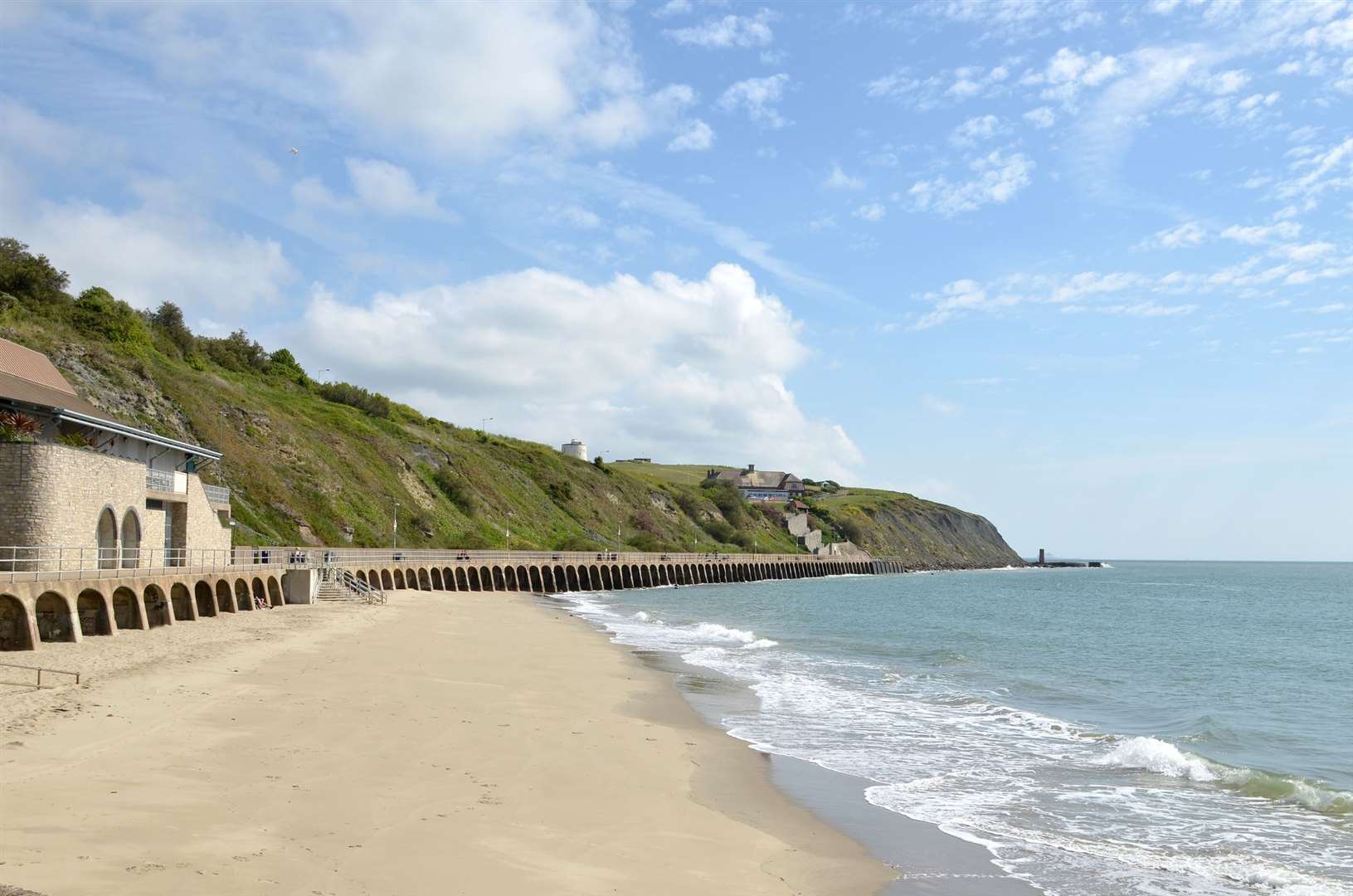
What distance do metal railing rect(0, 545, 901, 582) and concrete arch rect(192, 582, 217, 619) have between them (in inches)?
23.9

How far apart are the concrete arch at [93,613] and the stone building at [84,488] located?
945 millimetres

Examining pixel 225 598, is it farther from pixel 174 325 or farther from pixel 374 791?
pixel 174 325

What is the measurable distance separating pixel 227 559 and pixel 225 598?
471cm

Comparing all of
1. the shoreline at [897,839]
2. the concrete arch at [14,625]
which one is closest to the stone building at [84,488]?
the concrete arch at [14,625]

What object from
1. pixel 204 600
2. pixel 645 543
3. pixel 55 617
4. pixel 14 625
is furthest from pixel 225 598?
pixel 645 543

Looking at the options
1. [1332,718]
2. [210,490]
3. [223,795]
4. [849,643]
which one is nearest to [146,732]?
[223,795]

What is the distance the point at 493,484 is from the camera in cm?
10406

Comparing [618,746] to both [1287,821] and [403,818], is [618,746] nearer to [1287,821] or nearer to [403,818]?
[403,818]

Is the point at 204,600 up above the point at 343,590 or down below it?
above

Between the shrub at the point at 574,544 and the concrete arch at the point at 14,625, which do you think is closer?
the concrete arch at the point at 14,625

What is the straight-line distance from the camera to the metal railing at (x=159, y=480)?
3525 centimetres

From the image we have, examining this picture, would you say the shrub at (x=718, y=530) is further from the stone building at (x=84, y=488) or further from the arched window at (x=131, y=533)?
the arched window at (x=131, y=533)

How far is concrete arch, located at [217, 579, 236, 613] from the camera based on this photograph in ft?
115

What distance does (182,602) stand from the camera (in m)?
31.8
